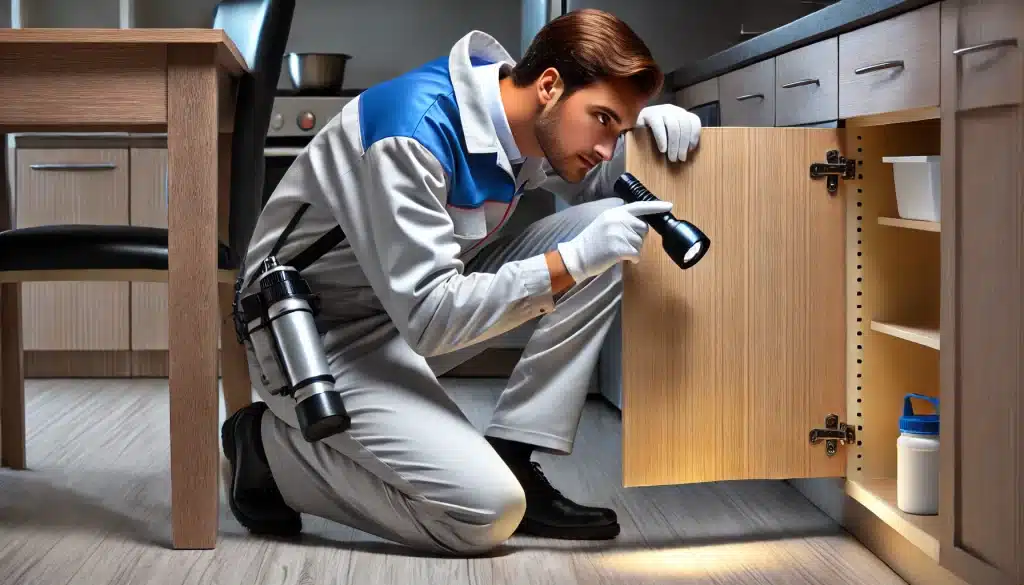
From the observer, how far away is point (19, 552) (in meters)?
1.73

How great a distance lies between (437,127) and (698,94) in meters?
1.17

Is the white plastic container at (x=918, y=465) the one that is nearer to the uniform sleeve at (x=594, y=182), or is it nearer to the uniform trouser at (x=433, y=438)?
the uniform trouser at (x=433, y=438)

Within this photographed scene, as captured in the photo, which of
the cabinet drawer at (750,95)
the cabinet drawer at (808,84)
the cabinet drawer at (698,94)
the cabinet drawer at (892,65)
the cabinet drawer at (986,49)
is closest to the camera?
the cabinet drawer at (986,49)

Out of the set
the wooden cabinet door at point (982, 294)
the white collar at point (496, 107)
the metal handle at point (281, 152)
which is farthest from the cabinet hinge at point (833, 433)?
the metal handle at point (281, 152)

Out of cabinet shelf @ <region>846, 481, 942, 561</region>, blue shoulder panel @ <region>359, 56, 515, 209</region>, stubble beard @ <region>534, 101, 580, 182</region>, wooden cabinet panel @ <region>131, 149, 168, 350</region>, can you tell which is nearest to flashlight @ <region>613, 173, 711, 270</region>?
stubble beard @ <region>534, 101, 580, 182</region>

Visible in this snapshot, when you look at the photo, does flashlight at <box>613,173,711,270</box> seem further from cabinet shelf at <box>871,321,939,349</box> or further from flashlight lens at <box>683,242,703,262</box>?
cabinet shelf at <box>871,321,939,349</box>

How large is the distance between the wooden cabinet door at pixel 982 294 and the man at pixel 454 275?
38 cm

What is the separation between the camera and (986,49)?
1.31 m

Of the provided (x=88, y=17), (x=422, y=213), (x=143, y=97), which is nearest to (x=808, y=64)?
(x=422, y=213)

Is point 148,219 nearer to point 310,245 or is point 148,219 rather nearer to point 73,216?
point 73,216

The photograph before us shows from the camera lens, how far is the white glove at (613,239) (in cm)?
158

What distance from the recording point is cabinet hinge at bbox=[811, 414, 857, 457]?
1.72 meters

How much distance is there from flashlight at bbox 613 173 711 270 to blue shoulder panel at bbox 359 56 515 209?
0.22 metres

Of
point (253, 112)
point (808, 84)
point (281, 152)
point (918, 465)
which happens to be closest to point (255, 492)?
point (253, 112)
